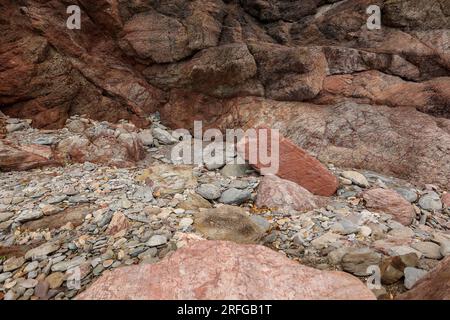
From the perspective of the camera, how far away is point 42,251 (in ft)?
14.5

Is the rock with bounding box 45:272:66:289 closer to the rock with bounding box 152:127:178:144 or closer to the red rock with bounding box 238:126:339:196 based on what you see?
the red rock with bounding box 238:126:339:196

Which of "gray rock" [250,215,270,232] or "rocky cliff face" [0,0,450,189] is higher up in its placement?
"rocky cliff face" [0,0,450,189]

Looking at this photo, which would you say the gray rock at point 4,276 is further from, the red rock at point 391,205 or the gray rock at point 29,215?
the red rock at point 391,205

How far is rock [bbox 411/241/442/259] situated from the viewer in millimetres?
4422

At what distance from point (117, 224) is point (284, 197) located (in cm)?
351

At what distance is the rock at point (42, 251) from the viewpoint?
4320 millimetres

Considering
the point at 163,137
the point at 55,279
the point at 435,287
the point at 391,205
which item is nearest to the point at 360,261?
the point at 435,287

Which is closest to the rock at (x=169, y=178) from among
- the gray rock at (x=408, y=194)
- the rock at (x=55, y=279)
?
the rock at (x=55, y=279)

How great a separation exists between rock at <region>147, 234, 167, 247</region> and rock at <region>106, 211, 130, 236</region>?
2.25 ft

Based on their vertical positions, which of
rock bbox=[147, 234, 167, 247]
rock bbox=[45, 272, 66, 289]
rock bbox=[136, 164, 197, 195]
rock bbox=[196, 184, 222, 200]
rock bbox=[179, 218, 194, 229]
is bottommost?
rock bbox=[45, 272, 66, 289]

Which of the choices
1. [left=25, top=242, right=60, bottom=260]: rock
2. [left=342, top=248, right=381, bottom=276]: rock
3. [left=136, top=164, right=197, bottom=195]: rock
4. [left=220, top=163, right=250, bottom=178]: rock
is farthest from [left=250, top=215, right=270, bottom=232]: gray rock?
[left=25, top=242, right=60, bottom=260]: rock

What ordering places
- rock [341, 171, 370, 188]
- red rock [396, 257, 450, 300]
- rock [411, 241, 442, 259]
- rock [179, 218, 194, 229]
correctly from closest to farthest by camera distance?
1. red rock [396, 257, 450, 300]
2. rock [411, 241, 442, 259]
3. rock [179, 218, 194, 229]
4. rock [341, 171, 370, 188]

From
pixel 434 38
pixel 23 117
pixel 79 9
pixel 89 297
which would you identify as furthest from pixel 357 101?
pixel 23 117

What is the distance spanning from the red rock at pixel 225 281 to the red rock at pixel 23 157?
565cm
